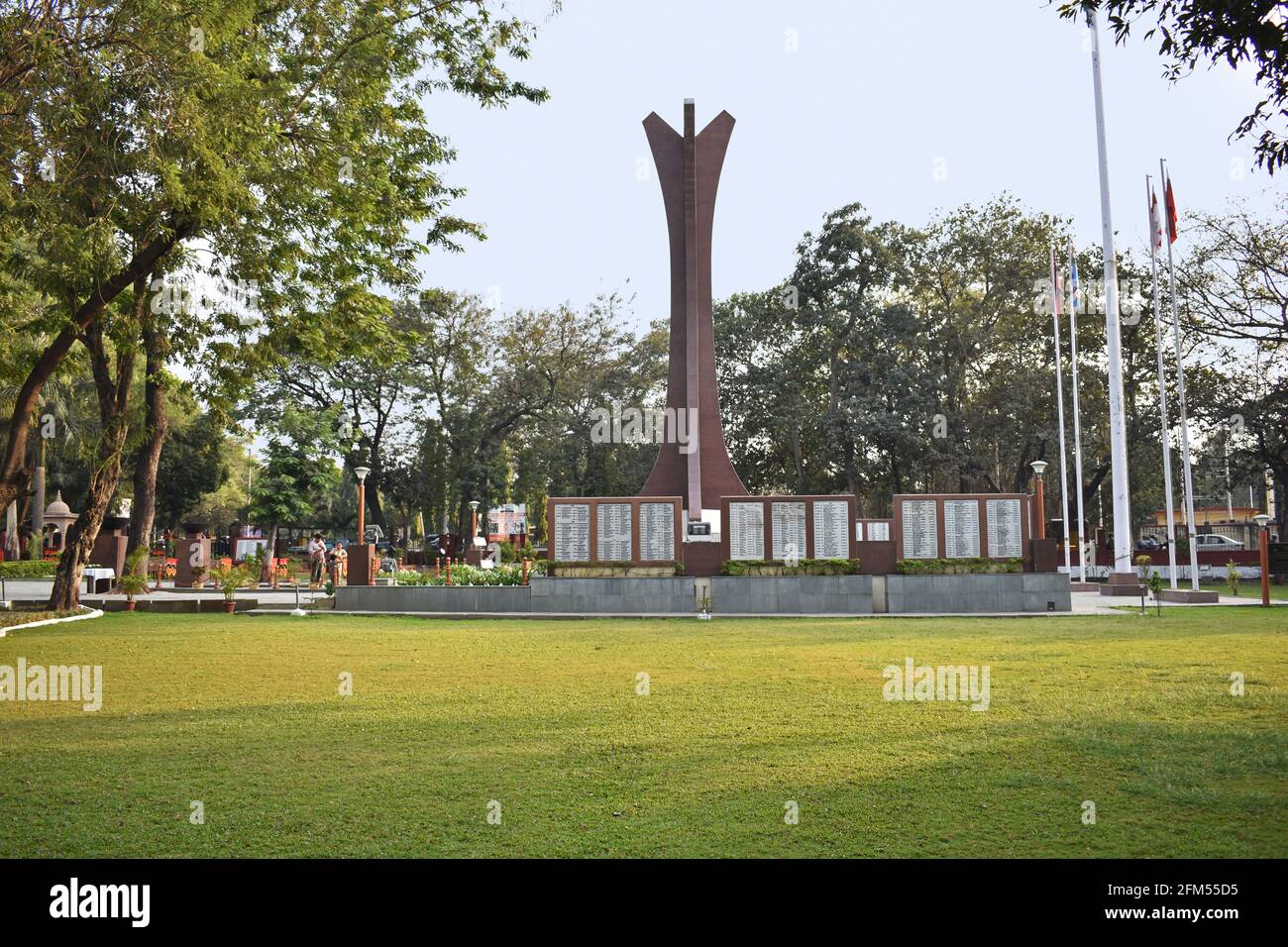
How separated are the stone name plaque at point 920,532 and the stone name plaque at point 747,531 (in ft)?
9.02

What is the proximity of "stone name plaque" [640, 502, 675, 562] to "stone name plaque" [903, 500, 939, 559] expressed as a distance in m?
4.49

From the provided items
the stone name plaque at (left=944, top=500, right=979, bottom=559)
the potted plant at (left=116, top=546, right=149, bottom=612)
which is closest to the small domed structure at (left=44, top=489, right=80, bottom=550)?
the potted plant at (left=116, top=546, right=149, bottom=612)

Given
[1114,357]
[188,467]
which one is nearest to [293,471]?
[188,467]

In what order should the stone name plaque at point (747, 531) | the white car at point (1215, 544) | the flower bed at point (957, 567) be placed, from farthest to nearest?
1. the white car at point (1215, 544)
2. the stone name plaque at point (747, 531)
3. the flower bed at point (957, 567)

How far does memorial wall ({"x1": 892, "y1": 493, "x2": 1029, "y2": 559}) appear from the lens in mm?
19859

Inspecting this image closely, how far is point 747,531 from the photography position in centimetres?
2006

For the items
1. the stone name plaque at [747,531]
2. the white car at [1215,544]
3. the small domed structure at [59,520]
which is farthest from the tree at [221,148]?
the white car at [1215,544]

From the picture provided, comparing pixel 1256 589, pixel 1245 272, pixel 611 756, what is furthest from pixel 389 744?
pixel 1245 272

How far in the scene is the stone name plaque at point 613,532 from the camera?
19.9m

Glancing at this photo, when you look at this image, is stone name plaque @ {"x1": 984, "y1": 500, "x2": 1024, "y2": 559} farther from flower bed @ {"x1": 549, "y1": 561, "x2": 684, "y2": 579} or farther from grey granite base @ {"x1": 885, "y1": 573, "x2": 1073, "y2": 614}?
flower bed @ {"x1": 549, "y1": 561, "x2": 684, "y2": 579}

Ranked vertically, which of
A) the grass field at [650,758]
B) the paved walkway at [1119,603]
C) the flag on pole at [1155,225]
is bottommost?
the paved walkway at [1119,603]

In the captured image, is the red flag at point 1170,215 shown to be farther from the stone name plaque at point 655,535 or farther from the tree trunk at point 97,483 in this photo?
the tree trunk at point 97,483

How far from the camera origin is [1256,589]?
2797cm

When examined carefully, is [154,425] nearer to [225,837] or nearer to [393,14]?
[393,14]
